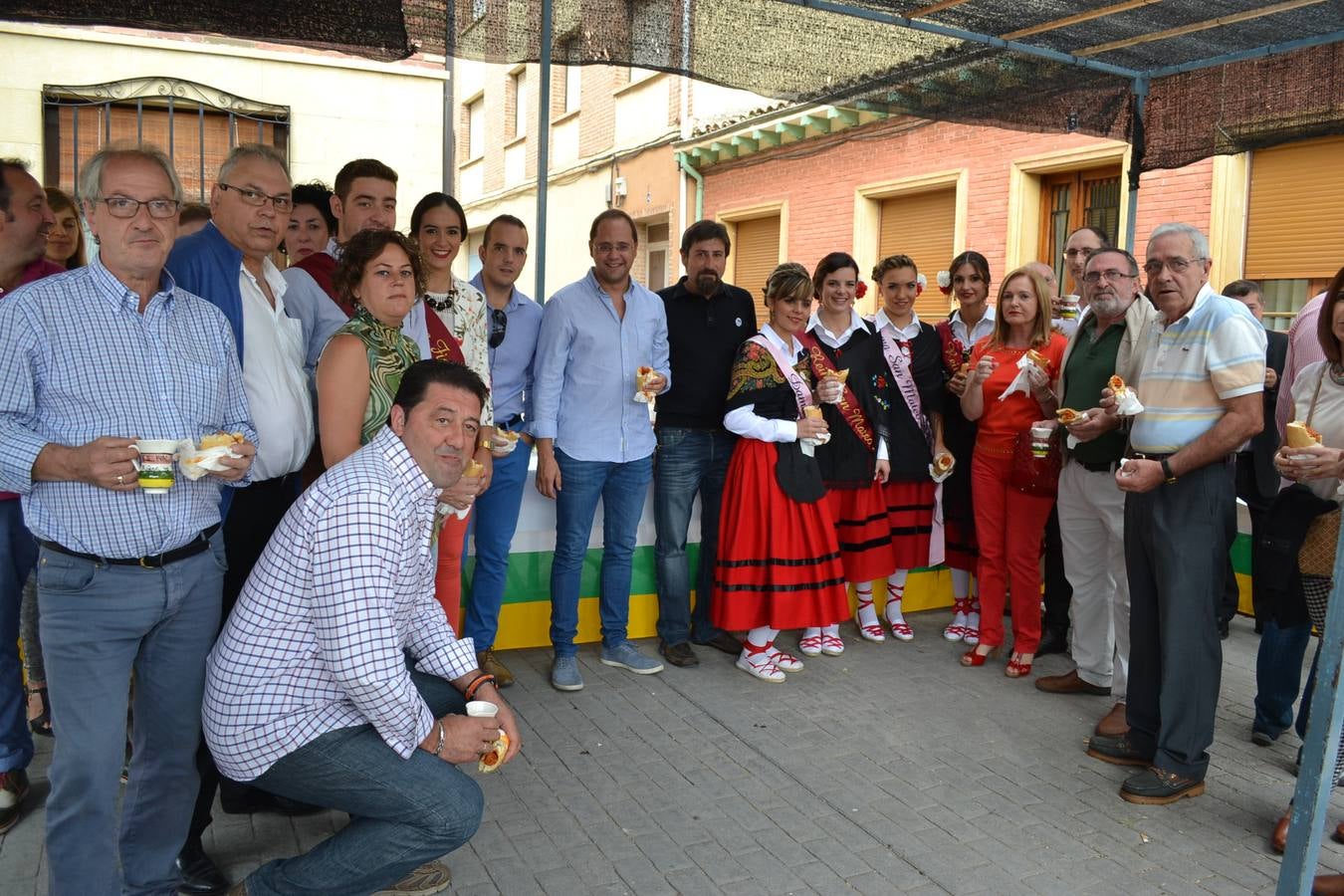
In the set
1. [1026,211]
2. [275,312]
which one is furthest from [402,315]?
[1026,211]

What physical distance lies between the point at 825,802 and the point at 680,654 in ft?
5.15

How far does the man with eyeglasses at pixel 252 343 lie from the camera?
9.79 feet

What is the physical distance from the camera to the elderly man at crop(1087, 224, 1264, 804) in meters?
3.65

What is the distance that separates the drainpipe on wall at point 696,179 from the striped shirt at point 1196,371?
12.5 meters

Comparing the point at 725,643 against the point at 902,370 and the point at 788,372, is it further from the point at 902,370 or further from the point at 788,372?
the point at 902,370

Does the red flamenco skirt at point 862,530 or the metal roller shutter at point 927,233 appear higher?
the metal roller shutter at point 927,233

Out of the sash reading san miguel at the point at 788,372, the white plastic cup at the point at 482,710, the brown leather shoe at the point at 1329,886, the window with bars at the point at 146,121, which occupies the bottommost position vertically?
the brown leather shoe at the point at 1329,886

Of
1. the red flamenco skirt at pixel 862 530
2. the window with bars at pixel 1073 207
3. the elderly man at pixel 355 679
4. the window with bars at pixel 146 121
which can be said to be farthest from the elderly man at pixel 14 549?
the window with bars at pixel 1073 207

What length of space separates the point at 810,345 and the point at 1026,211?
642cm

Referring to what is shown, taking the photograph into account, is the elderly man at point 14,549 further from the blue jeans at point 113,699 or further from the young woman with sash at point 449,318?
the young woman with sash at point 449,318

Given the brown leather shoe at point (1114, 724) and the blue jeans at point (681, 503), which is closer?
the brown leather shoe at point (1114, 724)

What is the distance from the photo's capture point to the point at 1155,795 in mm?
3738

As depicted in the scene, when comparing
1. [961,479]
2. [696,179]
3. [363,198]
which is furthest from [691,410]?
[696,179]

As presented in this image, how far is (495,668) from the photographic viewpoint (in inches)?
192
